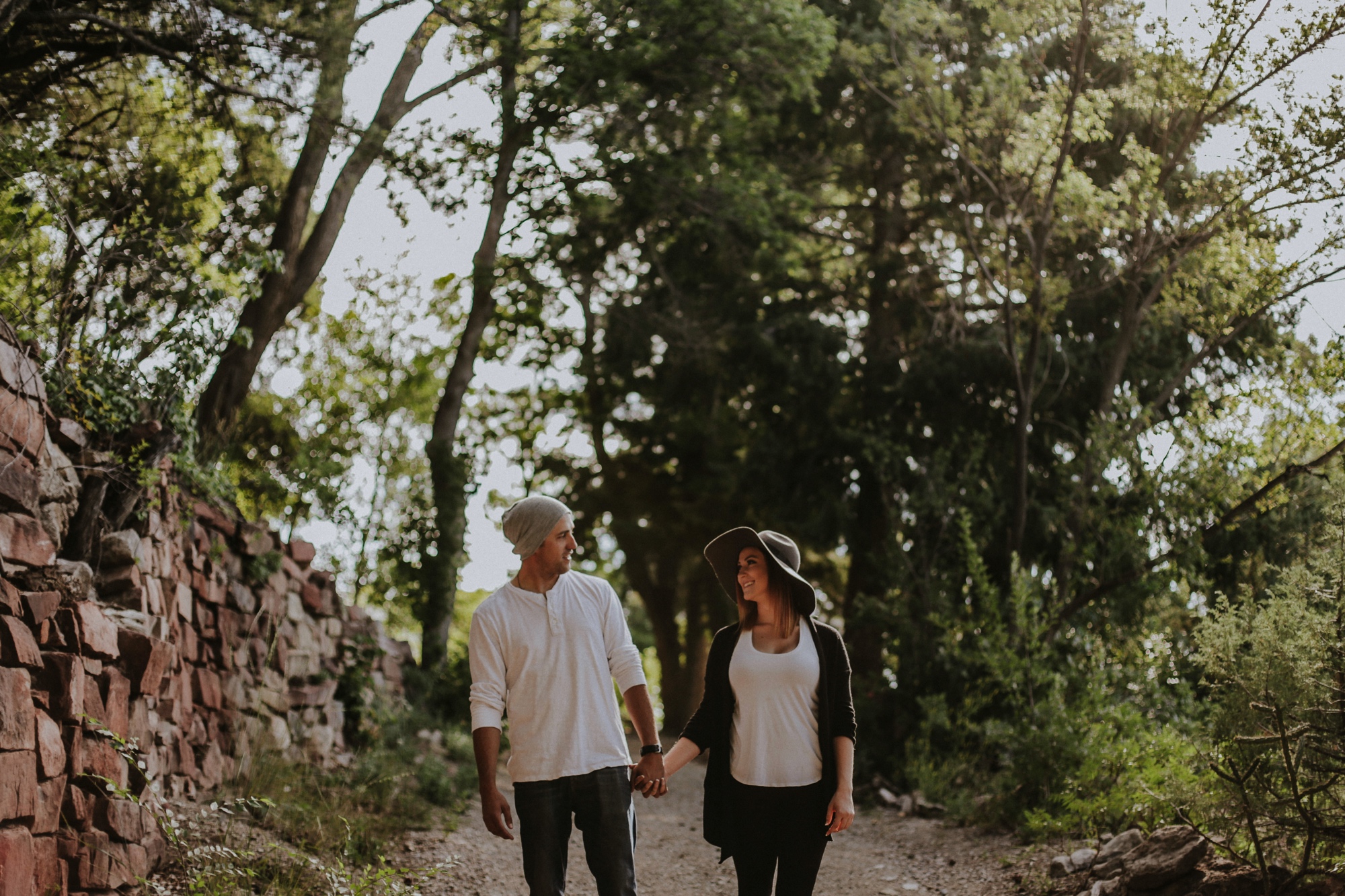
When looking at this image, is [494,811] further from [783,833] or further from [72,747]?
[72,747]

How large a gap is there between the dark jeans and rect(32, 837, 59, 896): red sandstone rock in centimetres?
253

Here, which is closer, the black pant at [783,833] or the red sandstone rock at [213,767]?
the black pant at [783,833]

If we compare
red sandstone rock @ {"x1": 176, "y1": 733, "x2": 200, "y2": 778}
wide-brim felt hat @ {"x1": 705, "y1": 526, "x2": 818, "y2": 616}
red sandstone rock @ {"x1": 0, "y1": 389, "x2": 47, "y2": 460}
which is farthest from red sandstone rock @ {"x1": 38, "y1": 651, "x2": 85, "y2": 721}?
wide-brim felt hat @ {"x1": 705, "y1": 526, "x2": 818, "y2": 616}

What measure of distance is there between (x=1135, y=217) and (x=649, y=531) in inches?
390

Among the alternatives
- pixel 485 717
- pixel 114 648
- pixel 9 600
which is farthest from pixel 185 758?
pixel 485 717

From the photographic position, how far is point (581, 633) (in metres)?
3.94

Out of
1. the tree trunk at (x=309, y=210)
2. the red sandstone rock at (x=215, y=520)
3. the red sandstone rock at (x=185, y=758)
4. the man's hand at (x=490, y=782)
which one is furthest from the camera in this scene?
the tree trunk at (x=309, y=210)

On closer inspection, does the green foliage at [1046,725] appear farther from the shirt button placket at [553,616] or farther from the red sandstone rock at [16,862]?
the red sandstone rock at [16,862]

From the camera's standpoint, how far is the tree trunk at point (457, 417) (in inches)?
549

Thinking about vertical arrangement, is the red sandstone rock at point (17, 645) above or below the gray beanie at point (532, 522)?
below

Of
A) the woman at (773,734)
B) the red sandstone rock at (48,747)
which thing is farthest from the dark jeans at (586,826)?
the red sandstone rock at (48,747)

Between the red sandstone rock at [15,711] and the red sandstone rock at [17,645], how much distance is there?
0.10 m

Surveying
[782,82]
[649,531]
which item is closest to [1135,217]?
[782,82]

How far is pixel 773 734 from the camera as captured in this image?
395 cm
